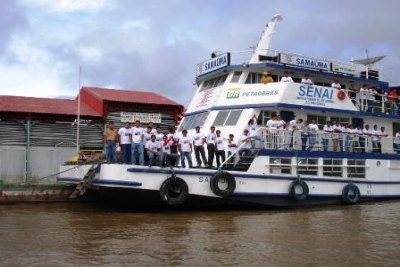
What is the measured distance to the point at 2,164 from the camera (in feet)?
64.4

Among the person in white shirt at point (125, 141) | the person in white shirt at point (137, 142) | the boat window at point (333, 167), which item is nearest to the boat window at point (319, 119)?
the boat window at point (333, 167)

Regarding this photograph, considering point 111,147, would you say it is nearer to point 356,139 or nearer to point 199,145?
point 199,145

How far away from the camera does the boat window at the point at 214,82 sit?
715 inches

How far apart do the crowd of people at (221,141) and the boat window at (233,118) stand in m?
0.54

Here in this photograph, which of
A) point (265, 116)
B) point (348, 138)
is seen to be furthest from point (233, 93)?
point (348, 138)

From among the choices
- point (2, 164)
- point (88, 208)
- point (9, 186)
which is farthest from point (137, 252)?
point (2, 164)

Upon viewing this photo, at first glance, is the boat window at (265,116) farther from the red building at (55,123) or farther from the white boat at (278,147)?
the red building at (55,123)

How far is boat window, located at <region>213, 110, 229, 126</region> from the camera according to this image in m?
16.6

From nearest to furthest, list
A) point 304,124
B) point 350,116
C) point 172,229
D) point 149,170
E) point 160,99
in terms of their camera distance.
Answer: point 172,229 < point 149,170 < point 304,124 < point 350,116 < point 160,99

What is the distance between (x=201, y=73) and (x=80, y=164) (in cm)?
626

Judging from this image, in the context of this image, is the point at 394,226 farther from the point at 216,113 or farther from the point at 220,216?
the point at 216,113

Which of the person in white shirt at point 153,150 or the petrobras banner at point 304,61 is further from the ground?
the petrobras banner at point 304,61

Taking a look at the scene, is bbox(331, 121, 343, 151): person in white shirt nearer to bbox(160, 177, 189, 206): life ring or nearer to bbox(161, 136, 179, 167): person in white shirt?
bbox(161, 136, 179, 167): person in white shirt

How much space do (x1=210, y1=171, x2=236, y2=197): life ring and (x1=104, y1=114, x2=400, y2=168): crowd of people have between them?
0.66m
